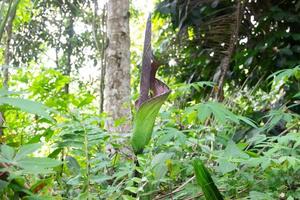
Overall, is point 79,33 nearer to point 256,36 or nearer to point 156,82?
point 256,36

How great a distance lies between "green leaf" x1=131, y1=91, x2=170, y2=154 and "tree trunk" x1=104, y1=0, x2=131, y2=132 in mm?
1581

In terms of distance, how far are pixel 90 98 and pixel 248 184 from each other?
533 mm

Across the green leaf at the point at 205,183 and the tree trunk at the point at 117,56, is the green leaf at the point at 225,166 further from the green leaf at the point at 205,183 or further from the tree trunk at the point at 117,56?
the tree trunk at the point at 117,56

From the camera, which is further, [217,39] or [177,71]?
[177,71]

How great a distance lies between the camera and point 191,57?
304cm

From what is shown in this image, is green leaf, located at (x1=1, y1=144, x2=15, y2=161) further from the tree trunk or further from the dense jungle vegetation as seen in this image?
the tree trunk

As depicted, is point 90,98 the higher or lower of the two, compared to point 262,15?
lower

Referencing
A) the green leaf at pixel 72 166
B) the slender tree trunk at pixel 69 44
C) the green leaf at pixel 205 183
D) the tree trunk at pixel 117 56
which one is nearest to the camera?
the green leaf at pixel 205 183

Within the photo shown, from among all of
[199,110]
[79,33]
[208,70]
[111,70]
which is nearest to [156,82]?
[199,110]

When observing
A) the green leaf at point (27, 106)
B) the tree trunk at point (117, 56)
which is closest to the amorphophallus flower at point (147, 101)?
the green leaf at point (27, 106)

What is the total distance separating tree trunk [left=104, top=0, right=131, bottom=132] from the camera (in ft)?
8.18

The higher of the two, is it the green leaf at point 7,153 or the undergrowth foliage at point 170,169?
the green leaf at point 7,153

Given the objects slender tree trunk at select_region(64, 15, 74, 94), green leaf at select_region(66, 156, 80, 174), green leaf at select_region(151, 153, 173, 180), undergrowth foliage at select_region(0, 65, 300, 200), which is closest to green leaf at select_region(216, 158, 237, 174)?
undergrowth foliage at select_region(0, 65, 300, 200)

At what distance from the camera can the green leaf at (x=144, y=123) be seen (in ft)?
2.68
